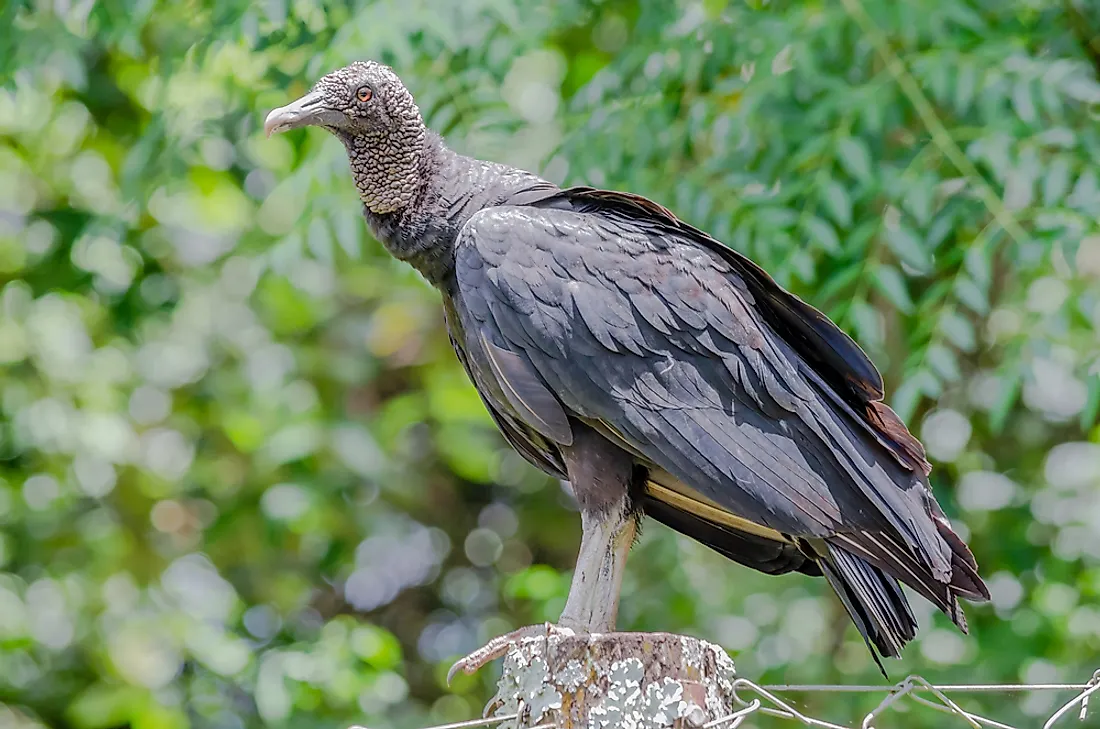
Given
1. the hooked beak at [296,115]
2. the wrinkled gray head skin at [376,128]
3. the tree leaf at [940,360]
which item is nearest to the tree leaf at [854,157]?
the tree leaf at [940,360]

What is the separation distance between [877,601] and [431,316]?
3120 mm

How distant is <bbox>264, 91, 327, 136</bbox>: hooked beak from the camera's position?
95.1 inches

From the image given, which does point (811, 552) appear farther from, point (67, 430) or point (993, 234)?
point (67, 430)

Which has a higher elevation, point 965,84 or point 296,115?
point 296,115

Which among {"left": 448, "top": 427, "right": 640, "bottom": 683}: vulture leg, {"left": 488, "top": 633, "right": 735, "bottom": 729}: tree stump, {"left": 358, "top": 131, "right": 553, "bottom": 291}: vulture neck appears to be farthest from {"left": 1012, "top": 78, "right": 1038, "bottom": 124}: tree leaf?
{"left": 488, "top": 633, "right": 735, "bottom": 729}: tree stump

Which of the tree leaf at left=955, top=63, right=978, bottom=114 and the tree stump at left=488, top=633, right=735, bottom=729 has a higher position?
the tree leaf at left=955, top=63, right=978, bottom=114

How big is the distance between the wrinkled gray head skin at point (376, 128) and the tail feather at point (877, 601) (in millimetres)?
1051

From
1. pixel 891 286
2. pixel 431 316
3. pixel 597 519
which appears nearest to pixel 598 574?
pixel 597 519

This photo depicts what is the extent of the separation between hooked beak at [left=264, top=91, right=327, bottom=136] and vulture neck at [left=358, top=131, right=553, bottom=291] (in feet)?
0.51

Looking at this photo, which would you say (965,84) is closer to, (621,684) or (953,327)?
(953,327)

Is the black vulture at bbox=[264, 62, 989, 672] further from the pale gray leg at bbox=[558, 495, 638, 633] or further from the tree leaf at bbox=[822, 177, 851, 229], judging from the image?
the tree leaf at bbox=[822, 177, 851, 229]

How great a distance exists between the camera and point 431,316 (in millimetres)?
5188

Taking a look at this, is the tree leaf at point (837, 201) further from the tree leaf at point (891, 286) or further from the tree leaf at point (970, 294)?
the tree leaf at point (970, 294)

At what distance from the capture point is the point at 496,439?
506 centimetres
